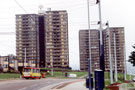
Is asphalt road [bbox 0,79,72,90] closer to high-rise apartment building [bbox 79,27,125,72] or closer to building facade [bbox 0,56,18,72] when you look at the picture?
building facade [bbox 0,56,18,72]

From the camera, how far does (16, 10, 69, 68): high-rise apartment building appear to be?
388 ft

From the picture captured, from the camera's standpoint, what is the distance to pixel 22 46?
4803 inches

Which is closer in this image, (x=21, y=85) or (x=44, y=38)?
(x=21, y=85)

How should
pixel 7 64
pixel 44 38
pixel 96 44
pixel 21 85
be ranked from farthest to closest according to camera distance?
pixel 96 44 < pixel 44 38 < pixel 7 64 < pixel 21 85

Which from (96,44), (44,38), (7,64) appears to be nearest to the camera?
(7,64)

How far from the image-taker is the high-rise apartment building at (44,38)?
11838 centimetres

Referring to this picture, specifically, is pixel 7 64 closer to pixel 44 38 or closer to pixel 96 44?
pixel 44 38

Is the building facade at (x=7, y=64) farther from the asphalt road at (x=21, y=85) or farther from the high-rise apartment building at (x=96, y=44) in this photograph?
the asphalt road at (x=21, y=85)

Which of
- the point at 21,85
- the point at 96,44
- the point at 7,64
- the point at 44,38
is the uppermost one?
the point at 44,38

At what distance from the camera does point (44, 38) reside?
398ft

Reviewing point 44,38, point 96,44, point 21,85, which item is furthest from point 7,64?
point 21,85

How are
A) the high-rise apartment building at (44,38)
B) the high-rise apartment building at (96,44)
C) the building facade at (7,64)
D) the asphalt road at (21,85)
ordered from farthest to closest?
the high-rise apartment building at (96,44), the high-rise apartment building at (44,38), the building facade at (7,64), the asphalt road at (21,85)

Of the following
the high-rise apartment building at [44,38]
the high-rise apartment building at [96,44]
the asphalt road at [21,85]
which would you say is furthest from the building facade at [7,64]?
the asphalt road at [21,85]

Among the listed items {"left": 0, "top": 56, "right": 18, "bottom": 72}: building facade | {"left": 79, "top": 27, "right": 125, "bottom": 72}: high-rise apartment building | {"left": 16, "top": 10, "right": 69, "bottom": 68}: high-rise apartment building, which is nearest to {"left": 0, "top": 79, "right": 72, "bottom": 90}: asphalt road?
{"left": 0, "top": 56, "right": 18, "bottom": 72}: building facade
